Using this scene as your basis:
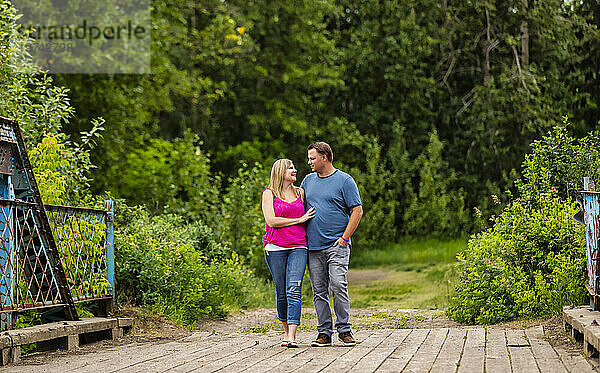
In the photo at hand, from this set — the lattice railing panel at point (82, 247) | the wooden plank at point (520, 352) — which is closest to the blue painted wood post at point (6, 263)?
the lattice railing panel at point (82, 247)

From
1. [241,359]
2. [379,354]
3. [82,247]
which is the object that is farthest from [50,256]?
[379,354]

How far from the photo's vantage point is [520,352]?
21.6 ft

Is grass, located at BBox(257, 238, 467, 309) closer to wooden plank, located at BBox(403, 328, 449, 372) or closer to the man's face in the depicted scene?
wooden plank, located at BBox(403, 328, 449, 372)

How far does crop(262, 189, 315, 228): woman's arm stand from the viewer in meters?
7.51

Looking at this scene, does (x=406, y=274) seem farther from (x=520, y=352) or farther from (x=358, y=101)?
(x=520, y=352)

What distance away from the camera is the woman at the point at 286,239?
7484mm

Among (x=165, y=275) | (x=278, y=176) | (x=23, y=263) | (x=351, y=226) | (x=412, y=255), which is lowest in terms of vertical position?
(x=412, y=255)

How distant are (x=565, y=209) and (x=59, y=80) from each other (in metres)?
13.0

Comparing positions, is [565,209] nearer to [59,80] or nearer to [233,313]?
[233,313]

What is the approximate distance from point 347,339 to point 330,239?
0.94 meters

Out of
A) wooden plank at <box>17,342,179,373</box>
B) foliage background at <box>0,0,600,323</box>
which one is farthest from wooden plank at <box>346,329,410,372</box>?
foliage background at <box>0,0,600,323</box>

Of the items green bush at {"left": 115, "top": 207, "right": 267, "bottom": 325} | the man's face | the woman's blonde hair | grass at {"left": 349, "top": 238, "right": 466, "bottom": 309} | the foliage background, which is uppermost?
the foliage background

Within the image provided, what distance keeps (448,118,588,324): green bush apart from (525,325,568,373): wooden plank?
0.94 meters

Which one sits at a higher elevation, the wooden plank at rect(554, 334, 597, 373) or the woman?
the woman
